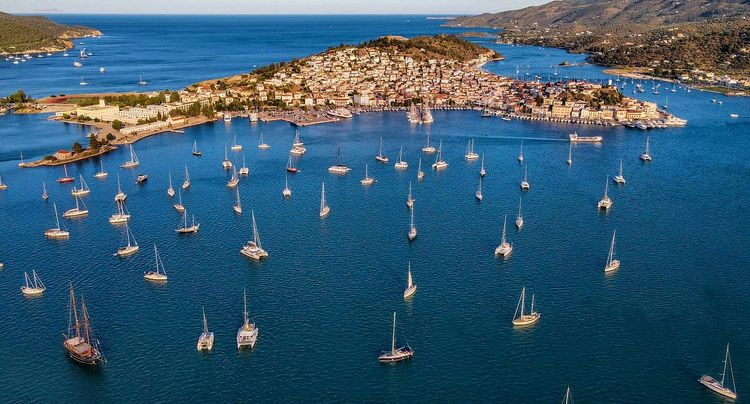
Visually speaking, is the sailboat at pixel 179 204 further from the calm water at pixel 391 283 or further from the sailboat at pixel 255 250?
the sailboat at pixel 255 250

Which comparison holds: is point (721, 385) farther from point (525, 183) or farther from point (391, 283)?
point (525, 183)

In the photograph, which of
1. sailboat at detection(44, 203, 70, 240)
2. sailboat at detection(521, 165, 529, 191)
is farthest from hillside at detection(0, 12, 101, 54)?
sailboat at detection(521, 165, 529, 191)

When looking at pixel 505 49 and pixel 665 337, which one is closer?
pixel 665 337

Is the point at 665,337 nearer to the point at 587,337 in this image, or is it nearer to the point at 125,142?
the point at 587,337

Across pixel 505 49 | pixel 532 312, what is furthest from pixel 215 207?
pixel 505 49

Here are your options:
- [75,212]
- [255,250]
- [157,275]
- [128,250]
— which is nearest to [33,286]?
[128,250]

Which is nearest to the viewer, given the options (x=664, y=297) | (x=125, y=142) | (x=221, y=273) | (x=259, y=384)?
(x=259, y=384)

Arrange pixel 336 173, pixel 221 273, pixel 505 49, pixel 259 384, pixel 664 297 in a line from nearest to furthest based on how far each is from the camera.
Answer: pixel 259 384
pixel 664 297
pixel 221 273
pixel 336 173
pixel 505 49
